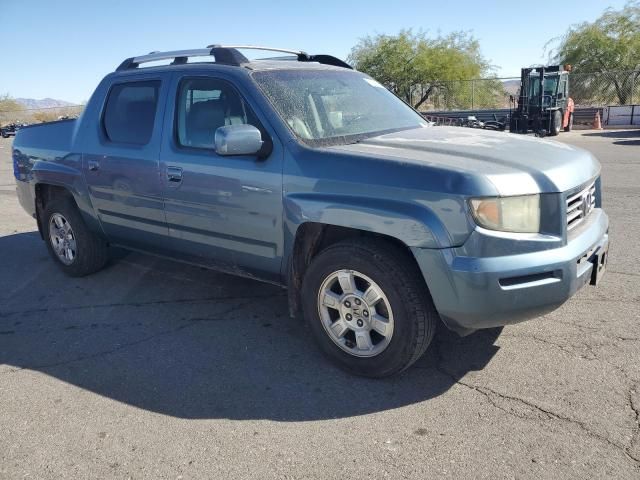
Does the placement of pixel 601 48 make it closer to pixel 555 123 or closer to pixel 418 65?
pixel 418 65

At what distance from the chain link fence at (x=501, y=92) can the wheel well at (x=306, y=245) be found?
32826mm

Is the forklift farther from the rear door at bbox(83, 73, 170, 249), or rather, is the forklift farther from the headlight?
the headlight

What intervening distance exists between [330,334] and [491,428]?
3.54 feet

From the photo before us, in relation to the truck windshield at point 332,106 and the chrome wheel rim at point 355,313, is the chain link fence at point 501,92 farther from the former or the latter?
the chrome wheel rim at point 355,313

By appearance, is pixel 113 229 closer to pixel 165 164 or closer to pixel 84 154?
pixel 84 154

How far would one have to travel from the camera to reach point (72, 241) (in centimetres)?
552

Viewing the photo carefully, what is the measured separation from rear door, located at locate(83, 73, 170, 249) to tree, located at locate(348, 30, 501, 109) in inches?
1345

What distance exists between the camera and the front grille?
3.27 m

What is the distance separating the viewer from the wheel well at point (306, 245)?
3532 mm

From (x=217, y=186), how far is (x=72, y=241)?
92.6 inches

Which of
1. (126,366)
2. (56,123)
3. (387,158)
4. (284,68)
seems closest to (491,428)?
(387,158)

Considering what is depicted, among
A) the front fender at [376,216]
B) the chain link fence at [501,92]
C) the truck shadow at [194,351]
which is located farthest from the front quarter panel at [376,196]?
the chain link fence at [501,92]

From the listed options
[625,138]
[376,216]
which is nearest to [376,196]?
[376,216]

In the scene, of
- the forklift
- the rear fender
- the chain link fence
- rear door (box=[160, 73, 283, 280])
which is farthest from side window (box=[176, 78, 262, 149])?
the chain link fence
